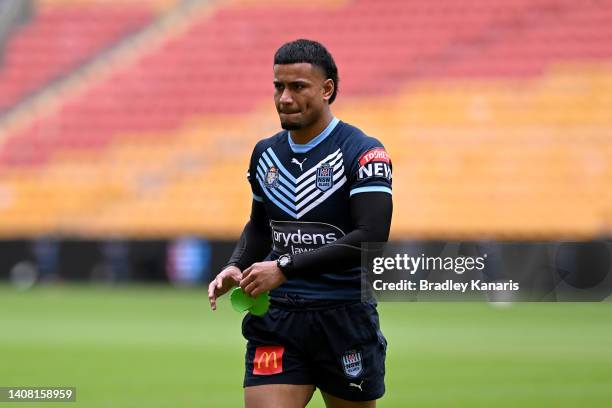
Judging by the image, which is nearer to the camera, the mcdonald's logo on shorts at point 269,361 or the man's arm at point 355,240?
the man's arm at point 355,240

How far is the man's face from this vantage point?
17.4 ft

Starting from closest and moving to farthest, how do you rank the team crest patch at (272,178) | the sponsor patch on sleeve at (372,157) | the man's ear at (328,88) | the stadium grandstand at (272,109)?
the sponsor patch on sleeve at (372,157)
the man's ear at (328,88)
the team crest patch at (272,178)
the stadium grandstand at (272,109)

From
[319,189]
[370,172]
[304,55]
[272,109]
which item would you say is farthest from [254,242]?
[272,109]

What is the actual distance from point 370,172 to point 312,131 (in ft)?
1.21

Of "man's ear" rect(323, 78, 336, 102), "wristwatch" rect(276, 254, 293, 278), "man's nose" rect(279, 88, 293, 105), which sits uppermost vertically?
"man's ear" rect(323, 78, 336, 102)

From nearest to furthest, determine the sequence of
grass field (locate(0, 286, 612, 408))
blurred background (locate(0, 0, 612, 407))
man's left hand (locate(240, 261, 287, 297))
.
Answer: man's left hand (locate(240, 261, 287, 297)) → grass field (locate(0, 286, 612, 408)) → blurred background (locate(0, 0, 612, 407))

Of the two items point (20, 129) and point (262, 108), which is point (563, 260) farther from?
point (20, 129)

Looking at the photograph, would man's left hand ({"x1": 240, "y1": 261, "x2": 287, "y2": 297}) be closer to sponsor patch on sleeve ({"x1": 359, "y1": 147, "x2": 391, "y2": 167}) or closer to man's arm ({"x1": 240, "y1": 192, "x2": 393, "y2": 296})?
man's arm ({"x1": 240, "y1": 192, "x2": 393, "y2": 296})

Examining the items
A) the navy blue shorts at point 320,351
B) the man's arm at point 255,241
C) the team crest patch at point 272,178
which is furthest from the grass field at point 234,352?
the team crest patch at point 272,178

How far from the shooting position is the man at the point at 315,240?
5297 mm

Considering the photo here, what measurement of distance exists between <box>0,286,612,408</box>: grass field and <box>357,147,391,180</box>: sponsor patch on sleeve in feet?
15.5

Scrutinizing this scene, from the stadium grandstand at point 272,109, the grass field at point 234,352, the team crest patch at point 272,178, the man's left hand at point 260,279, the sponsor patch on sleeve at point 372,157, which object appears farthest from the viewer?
the stadium grandstand at point 272,109

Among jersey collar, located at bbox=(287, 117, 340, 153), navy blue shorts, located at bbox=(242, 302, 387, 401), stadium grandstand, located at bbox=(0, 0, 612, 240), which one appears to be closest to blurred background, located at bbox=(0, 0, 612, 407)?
stadium grandstand, located at bbox=(0, 0, 612, 240)

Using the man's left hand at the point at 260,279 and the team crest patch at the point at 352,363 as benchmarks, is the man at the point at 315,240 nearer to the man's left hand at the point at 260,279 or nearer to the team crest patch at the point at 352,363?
the team crest patch at the point at 352,363
